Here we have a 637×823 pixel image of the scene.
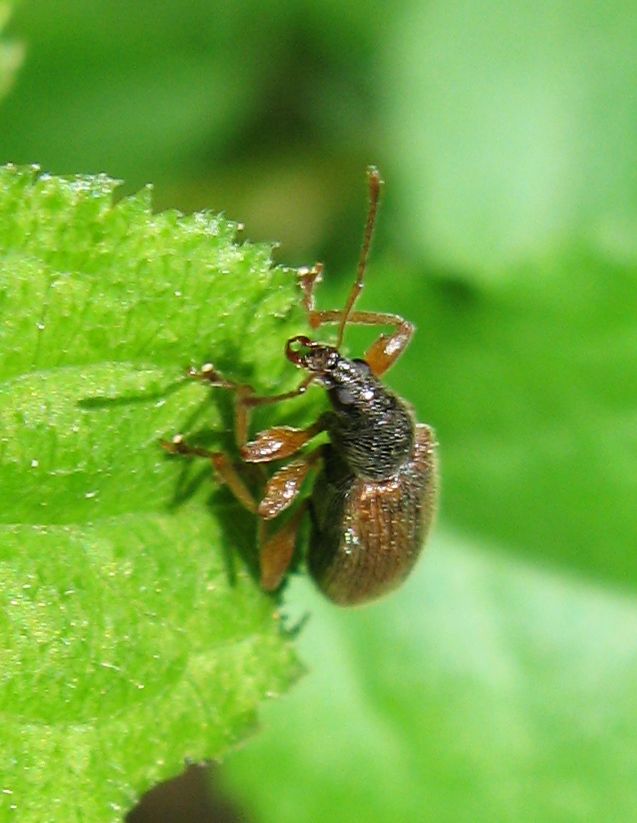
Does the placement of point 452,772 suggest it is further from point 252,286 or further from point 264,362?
point 252,286

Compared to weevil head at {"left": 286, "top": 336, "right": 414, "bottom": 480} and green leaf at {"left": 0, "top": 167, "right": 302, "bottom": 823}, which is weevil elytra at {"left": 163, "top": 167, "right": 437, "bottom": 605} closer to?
weevil head at {"left": 286, "top": 336, "right": 414, "bottom": 480}

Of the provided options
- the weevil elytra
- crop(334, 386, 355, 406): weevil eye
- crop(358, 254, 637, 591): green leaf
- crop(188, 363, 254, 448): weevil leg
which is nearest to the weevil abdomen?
the weevil elytra

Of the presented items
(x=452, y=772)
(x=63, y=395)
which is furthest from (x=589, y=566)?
(x=63, y=395)

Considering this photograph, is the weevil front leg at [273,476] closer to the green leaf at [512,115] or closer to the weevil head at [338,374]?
the weevil head at [338,374]

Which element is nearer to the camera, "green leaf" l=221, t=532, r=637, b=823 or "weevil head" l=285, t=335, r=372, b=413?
"weevil head" l=285, t=335, r=372, b=413

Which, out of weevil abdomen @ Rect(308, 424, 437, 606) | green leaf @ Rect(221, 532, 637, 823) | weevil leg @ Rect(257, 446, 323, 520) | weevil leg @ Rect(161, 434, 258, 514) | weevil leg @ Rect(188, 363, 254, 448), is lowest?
green leaf @ Rect(221, 532, 637, 823)

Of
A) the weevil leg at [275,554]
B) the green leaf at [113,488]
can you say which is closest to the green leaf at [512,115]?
the weevil leg at [275,554]

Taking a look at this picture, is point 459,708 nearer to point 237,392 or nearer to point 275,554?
point 275,554
